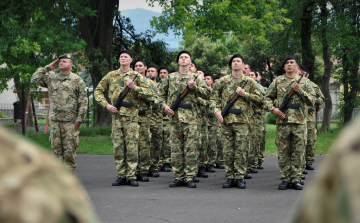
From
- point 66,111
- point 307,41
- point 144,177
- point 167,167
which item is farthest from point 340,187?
point 307,41

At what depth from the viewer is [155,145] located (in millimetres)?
10930

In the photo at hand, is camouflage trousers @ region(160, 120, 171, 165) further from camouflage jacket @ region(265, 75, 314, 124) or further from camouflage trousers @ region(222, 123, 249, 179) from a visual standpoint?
camouflage jacket @ region(265, 75, 314, 124)

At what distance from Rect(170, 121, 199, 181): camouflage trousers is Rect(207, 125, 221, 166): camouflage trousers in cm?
297

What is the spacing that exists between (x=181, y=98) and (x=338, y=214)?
26.2 ft

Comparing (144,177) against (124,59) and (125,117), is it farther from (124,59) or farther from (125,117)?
(124,59)

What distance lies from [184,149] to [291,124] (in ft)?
6.39

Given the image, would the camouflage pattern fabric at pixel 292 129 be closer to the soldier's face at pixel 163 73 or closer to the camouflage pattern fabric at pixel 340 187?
the soldier's face at pixel 163 73

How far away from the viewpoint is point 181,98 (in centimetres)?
859

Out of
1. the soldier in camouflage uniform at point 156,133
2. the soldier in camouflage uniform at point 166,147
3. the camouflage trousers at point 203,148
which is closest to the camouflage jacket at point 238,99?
the soldier in camouflage uniform at point 156,133

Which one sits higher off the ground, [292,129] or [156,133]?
[292,129]

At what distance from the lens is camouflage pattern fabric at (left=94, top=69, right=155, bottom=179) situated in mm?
8555

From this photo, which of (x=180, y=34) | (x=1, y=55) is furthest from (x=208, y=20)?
(x=1, y=55)

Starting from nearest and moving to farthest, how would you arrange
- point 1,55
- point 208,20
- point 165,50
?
point 1,55 → point 208,20 → point 165,50

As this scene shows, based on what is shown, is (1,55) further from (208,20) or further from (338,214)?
(338,214)
